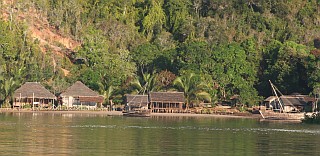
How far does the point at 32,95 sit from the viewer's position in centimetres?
7006

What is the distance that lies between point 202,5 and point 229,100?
24667 mm

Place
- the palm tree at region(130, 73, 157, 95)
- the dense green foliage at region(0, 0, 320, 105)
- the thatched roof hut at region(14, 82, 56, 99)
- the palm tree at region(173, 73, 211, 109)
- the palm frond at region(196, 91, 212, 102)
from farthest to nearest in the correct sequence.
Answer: the dense green foliage at region(0, 0, 320, 105)
the palm tree at region(130, 73, 157, 95)
the palm tree at region(173, 73, 211, 109)
the thatched roof hut at region(14, 82, 56, 99)
the palm frond at region(196, 91, 212, 102)

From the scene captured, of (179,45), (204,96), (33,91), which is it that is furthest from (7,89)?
(179,45)

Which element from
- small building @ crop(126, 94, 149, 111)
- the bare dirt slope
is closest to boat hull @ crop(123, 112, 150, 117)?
small building @ crop(126, 94, 149, 111)

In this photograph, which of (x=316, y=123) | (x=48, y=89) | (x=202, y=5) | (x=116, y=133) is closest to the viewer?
(x=116, y=133)

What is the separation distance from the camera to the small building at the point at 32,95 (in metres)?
69.9

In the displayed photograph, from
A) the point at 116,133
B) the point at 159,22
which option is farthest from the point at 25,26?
the point at 116,133

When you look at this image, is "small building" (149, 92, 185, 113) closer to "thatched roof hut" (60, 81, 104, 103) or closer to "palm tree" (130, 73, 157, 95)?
"palm tree" (130, 73, 157, 95)

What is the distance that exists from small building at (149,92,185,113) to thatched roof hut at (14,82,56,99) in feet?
30.4

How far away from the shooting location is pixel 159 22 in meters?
90.6

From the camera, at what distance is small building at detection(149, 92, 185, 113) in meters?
70.1

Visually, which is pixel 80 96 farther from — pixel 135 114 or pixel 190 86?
pixel 190 86

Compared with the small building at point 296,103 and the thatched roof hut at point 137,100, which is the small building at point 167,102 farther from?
the small building at point 296,103

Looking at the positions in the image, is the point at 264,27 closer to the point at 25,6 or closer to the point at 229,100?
the point at 229,100
